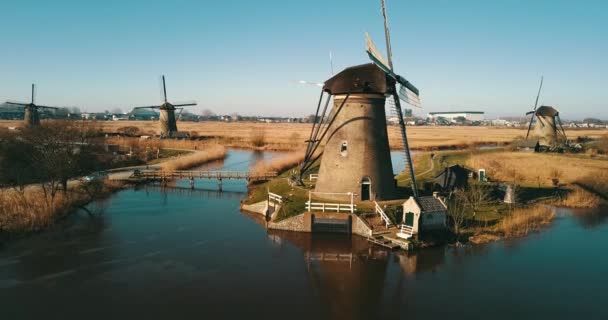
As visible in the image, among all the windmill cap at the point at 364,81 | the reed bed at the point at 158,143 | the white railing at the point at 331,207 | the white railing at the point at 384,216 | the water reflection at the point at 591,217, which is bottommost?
the water reflection at the point at 591,217

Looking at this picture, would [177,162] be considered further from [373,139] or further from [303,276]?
[303,276]

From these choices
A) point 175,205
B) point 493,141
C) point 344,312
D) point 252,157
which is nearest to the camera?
point 344,312

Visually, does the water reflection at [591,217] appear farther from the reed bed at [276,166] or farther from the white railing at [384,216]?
the reed bed at [276,166]

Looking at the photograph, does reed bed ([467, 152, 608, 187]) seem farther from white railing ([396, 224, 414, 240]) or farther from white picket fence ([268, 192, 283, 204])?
white picket fence ([268, 192, 283, 204])

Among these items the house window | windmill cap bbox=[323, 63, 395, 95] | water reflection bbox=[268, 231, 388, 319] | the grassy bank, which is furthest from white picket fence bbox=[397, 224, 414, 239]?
windmill cap bbox=[323, 63, 395, 95]

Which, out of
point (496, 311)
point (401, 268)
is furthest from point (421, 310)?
point (401, 268)

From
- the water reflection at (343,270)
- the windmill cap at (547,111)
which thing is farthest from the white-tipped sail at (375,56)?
the windmill cap at (547,111)

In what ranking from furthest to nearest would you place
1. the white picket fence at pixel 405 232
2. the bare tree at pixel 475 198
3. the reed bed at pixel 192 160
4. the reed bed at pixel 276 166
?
1. the reed bed at pixel 192 160
2. the reed bed at pixel 276 166
3. the bare tree at pixel 475 198
4. the white picket fence at pixel 405 232
